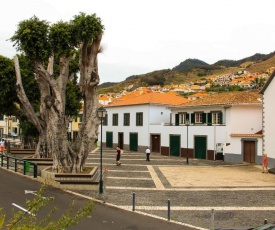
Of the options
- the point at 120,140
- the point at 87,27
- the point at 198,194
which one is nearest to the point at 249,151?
the point at 198,194

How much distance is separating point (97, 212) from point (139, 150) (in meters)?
32.9

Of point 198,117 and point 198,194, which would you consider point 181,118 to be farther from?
point 198,194

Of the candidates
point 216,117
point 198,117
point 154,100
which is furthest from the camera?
point 154,100

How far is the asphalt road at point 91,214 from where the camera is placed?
1241 centimetres

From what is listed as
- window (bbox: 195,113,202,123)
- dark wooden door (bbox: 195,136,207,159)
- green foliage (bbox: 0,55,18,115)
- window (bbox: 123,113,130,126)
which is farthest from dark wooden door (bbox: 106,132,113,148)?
green foliage (bbox: 0,55,18,115)

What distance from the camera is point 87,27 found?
19453 millimetres

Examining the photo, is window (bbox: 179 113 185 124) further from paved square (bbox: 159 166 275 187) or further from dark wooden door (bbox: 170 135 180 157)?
paved square (bbox: 159 166 275 187)

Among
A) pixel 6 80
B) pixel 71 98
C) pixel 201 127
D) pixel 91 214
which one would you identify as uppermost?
pixel 6 80

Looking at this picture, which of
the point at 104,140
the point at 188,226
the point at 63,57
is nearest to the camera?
the point at 188,226

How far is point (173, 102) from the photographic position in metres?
48.8

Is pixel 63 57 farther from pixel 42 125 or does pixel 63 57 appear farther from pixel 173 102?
pixel 173 102

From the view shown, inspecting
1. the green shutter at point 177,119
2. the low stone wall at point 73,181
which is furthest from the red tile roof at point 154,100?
the low stone wall at point 73,181

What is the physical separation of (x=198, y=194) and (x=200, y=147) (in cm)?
1966

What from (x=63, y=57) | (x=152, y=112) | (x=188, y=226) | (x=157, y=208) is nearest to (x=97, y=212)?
(x=157, y=208)
